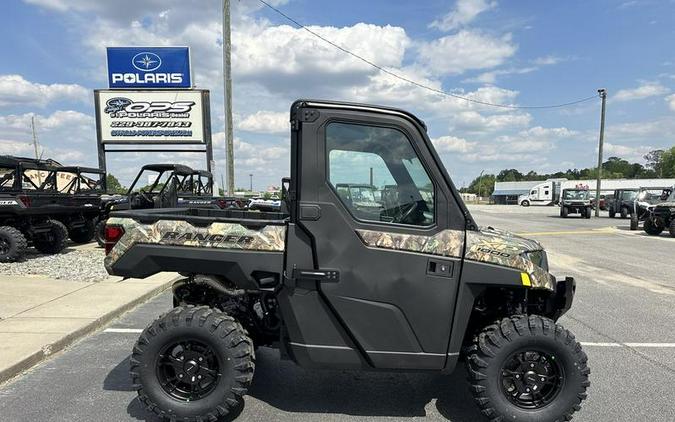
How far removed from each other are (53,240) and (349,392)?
34.0ft

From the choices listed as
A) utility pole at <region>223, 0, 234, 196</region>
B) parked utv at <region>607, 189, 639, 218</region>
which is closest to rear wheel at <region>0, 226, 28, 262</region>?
utility pole at <region>223, 0, 234, 196</region>

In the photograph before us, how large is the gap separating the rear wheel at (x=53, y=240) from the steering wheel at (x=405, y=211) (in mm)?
10924

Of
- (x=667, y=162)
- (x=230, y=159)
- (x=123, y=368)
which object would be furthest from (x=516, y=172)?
(x=123, y=368)

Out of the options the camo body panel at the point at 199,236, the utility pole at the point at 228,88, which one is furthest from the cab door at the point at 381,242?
the utility pole at the point at 228,88

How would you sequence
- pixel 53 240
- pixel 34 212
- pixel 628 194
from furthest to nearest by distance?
pixel 628 194 < pixel 53 240 < pixel 34 212

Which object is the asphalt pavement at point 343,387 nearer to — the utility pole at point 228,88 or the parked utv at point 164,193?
the parked utv at point 164,193

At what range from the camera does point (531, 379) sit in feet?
10.9

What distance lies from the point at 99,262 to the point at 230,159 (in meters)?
6.56

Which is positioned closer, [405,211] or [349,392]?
[405,211]

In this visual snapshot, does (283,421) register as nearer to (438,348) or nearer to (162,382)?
(162,382)

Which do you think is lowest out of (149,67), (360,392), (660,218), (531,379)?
(360,392)

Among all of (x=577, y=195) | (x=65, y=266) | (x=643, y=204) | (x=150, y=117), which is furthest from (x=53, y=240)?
(x=577, y=195)

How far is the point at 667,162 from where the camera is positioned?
95.2 metres

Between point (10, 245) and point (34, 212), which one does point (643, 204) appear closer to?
point (34, 212)
